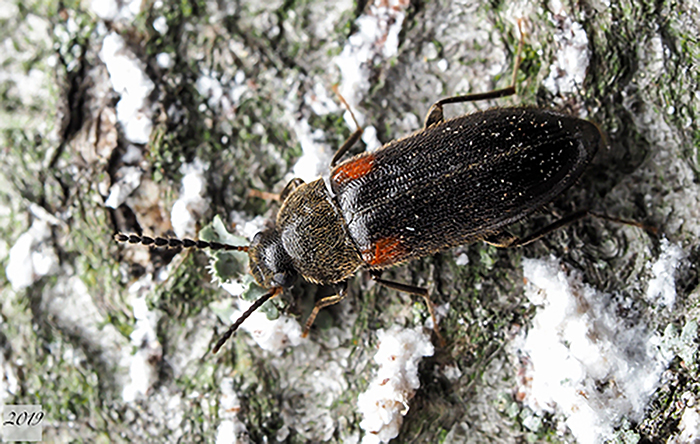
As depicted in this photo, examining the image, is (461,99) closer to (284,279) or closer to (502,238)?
(502,238)

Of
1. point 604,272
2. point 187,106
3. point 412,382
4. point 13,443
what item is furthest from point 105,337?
point 604,272

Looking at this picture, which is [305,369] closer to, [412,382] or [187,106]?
[412,382]

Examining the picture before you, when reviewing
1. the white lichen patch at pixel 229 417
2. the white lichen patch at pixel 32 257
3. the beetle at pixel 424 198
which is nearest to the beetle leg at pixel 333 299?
the beetle at pixel 424 198

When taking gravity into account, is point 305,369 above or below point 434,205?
below

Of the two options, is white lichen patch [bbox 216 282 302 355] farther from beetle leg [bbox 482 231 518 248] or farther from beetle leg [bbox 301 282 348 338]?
beetle leg [bbox 482 231 518 248]

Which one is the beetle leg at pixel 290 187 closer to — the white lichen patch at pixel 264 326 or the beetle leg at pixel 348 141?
the beetle leg at pixel 348 141

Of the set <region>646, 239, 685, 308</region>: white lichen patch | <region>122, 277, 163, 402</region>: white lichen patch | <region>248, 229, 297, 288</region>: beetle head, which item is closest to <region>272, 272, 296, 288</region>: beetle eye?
<region>248, 229, 297, 288</region>: beetle head
